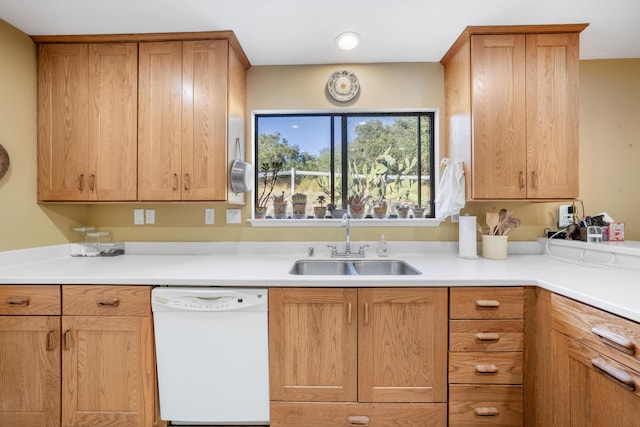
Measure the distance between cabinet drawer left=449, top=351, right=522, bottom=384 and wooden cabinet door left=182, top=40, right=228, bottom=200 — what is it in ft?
5.36

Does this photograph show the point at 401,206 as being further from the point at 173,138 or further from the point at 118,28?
the point at 118,28

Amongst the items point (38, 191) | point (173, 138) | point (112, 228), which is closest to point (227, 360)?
point (173, 138)

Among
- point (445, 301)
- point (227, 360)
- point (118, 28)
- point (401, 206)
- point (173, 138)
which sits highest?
point (118, 28)

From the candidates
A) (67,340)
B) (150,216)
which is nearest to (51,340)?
(67,340)

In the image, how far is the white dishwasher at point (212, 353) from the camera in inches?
57.3

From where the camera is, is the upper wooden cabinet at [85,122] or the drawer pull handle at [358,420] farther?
the upper wooden cabinet at [85,122]

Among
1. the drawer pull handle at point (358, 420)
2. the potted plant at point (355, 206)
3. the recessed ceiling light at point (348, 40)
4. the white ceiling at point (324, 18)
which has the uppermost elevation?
the white ceiling at point (324, 18)

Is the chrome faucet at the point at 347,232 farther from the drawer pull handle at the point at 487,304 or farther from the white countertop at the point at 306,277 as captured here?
the drawer pull handle at the point at 487,304

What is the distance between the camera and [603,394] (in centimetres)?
107

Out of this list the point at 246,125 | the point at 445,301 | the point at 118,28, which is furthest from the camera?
the point at 246,125

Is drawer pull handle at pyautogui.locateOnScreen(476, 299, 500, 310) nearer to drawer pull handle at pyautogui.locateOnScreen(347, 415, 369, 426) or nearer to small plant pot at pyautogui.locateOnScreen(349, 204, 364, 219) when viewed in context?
drawer pull handle at pyautogui.locateOnScreen(347, 415, 369, 426)

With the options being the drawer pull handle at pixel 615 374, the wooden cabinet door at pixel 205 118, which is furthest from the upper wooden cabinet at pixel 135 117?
the drawer pull handle at pixel 615 374

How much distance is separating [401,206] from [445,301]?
96 cm

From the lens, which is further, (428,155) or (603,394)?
(428,155)
